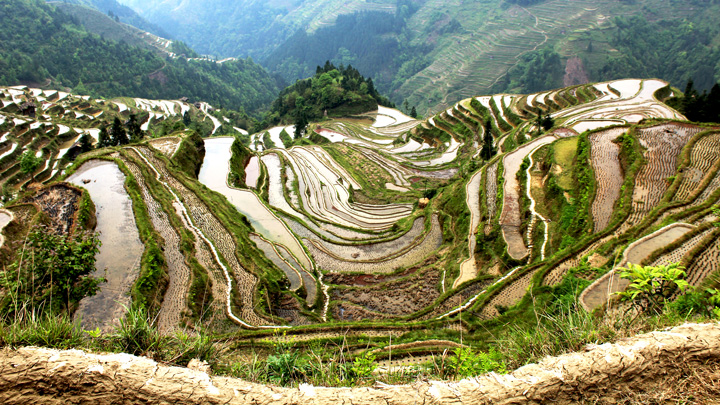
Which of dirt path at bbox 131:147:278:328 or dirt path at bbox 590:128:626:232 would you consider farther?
dirt path at bbox 590:128:626:232

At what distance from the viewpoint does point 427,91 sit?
147 metres

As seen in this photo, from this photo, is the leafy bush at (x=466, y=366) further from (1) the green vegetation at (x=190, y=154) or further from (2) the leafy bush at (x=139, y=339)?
(1) the green vegetation at (x=190, y=154)

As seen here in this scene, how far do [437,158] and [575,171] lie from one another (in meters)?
24.9

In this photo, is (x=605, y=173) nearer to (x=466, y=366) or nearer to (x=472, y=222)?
(x=472, y=222)

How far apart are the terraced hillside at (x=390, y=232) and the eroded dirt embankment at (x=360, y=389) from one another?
2696mm

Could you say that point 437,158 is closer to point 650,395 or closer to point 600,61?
point 650,395

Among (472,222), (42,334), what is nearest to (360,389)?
(42,334)

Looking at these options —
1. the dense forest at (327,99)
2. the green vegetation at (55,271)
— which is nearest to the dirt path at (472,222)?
the green vegetation at (55,271)

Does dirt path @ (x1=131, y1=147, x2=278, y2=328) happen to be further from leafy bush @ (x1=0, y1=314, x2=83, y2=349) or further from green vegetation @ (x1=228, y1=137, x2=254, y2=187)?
leafy bush @ (x1=0, y1=314, x2=83, y2=349)

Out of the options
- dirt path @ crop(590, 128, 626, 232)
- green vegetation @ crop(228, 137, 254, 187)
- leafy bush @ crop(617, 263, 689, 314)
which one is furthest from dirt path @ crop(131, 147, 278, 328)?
dirt path @ crop(590, 128, 626, 232)

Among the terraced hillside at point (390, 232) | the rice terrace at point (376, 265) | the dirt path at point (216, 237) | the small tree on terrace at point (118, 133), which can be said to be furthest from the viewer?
the small tree on terrace at point (118, 133)

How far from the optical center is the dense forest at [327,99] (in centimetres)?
7281

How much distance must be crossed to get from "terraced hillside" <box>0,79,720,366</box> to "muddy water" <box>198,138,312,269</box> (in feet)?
0.41

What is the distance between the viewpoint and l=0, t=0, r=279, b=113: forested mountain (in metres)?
106
